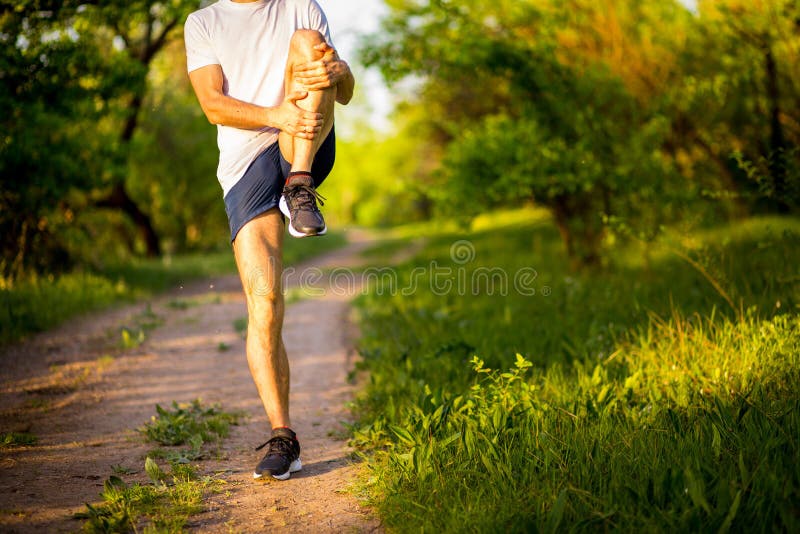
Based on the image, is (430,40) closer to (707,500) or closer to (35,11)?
(35,11)

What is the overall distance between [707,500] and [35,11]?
754 centimetres

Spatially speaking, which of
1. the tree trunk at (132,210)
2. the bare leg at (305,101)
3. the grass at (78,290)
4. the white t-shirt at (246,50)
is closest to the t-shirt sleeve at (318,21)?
the white t-shirt at (246,50)

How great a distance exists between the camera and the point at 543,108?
293 inches

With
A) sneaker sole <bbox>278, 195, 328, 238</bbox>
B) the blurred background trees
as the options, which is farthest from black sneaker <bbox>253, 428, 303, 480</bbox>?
the blurred background trees

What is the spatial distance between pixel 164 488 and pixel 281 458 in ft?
1.82

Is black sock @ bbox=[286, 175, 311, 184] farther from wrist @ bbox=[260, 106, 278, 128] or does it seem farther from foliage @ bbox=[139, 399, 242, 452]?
foliage @ bbox=[139, 399, 242, 452]

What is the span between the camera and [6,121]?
706 cm

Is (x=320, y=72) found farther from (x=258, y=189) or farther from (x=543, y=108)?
(x=543, y=108)

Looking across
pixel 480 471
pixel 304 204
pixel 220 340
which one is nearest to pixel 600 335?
pixel 480 471

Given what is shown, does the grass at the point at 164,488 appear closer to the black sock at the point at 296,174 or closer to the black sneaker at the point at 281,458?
the black sneaker at the point at 281,458

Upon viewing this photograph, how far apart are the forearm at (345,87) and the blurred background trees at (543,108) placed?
2.73 metres

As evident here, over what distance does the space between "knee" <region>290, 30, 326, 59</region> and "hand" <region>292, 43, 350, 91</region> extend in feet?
0.08

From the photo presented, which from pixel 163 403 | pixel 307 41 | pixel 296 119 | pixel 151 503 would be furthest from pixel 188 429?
pixel 307 41

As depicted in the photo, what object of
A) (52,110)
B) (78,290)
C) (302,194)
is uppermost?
(52,110)
